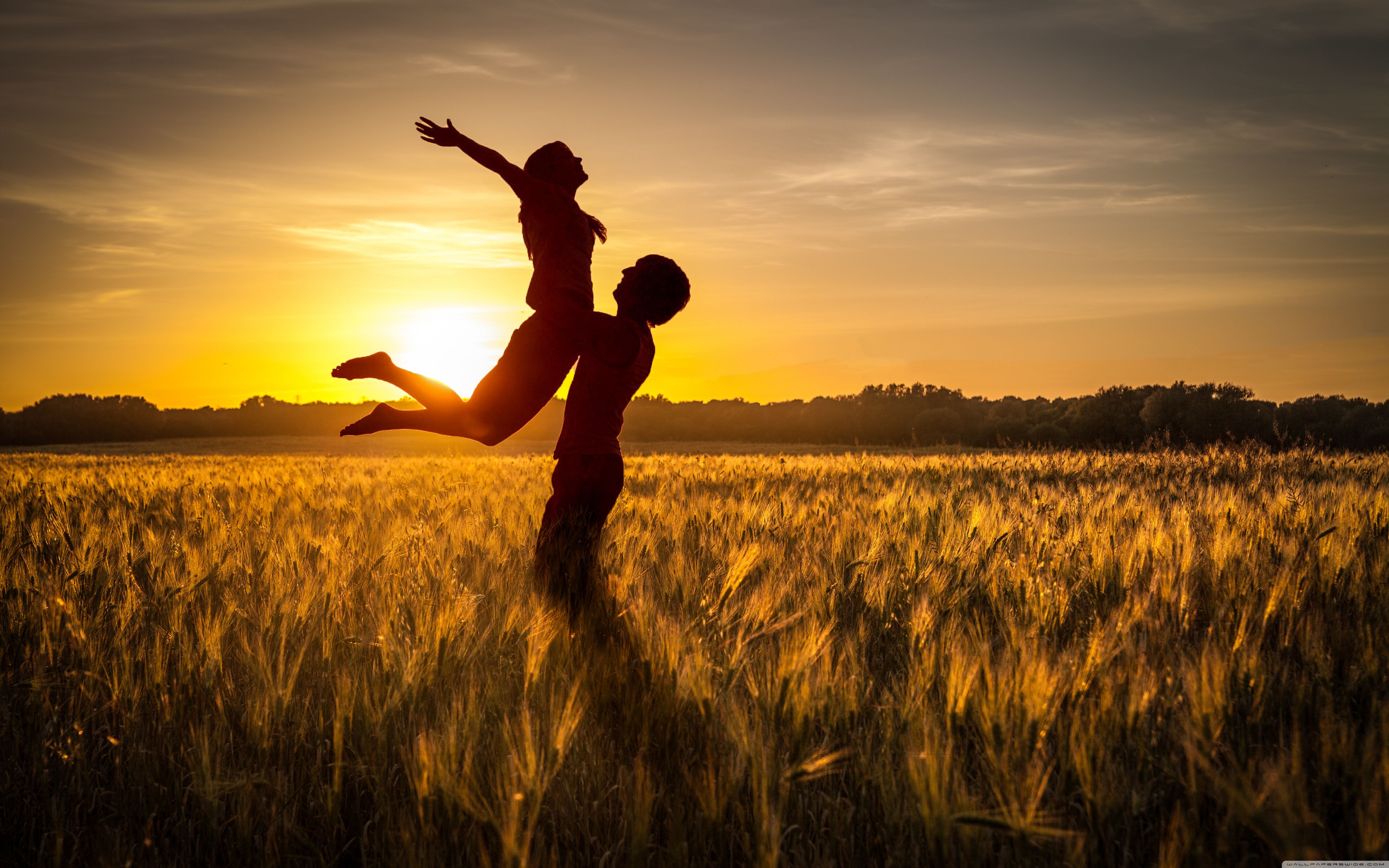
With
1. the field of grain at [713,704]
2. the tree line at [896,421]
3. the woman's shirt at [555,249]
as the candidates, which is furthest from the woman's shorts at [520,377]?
the tree line at [896,421]

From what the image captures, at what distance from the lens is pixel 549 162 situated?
3564mm

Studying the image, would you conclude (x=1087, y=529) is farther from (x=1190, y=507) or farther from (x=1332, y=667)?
(x=1332, y=667)

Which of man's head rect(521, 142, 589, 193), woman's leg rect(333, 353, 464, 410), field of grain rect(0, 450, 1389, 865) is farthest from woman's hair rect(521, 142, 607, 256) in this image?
field of grain rect(0, 450, 1389, 865)

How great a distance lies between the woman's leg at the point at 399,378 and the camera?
3406 mm

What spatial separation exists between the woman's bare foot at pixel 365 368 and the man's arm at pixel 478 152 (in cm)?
101

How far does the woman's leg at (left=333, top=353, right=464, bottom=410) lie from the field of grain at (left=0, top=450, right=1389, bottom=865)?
820mm

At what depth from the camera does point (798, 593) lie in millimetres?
3500

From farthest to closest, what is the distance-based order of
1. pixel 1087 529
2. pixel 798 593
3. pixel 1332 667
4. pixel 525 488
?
1. pixel 525 488
2. pixel 1087 529
3. pixel 798 593
4. pixel 1332 667

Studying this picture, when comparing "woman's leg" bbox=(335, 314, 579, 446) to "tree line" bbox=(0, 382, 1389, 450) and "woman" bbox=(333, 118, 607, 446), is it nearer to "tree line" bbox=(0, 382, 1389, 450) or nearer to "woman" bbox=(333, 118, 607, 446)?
"woman" bbox=(333, 118, 607, 446)

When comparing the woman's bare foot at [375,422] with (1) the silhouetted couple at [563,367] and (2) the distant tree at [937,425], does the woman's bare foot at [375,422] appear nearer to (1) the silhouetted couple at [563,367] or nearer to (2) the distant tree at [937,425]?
(1) the silhouetted couple at [563,367]

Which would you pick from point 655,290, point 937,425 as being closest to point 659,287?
point 655,290

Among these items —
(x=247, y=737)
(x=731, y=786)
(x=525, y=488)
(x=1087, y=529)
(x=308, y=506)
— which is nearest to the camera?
(x=731, y=786)

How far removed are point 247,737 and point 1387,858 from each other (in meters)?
2.62

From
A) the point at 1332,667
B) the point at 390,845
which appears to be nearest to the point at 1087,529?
the point at 1332,667
